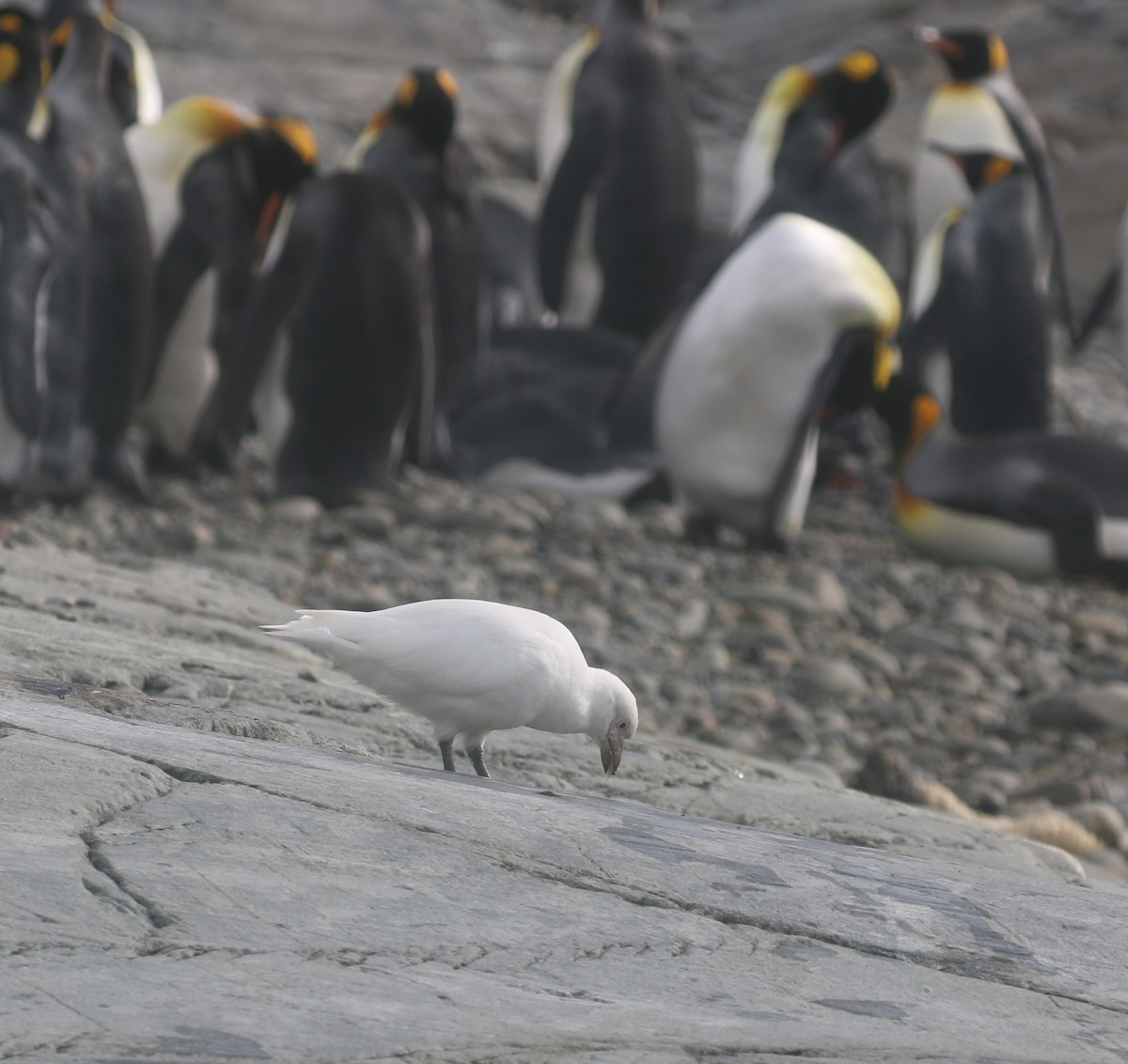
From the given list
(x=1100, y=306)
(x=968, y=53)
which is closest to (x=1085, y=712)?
(x=1100, y=306)

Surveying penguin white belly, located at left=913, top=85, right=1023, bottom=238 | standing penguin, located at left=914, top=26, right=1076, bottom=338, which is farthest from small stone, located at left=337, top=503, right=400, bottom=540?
penguin white belly, located at left=913, top=85, right=1023, bottom=238

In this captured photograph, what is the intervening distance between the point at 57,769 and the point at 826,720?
3.51m

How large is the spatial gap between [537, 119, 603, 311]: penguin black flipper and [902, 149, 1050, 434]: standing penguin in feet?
7.11

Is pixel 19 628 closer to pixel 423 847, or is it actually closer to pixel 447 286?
pixel 423 847

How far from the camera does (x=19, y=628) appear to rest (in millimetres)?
3314

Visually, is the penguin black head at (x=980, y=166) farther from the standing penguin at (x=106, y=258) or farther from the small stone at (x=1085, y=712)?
the small stone at (x=1085, y=712)

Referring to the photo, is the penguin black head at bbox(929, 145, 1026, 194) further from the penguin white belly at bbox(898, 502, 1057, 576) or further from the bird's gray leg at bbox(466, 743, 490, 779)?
the bird's gray leg at bbox(466, 743, 490, 779)

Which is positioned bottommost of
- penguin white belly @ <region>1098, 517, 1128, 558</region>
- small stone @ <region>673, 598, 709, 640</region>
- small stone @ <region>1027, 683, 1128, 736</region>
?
penguin white belly @ <region>1098, 517, 1128, 558</region>

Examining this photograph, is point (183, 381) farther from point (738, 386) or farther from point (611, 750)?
point (611, 750)

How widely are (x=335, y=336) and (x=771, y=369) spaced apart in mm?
1700

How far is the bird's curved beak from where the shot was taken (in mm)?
2867

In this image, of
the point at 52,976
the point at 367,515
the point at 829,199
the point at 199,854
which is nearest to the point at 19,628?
A: the point at 199,854

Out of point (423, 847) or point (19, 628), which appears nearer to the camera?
point (423, 847)

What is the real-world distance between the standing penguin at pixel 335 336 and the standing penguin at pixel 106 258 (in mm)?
413
